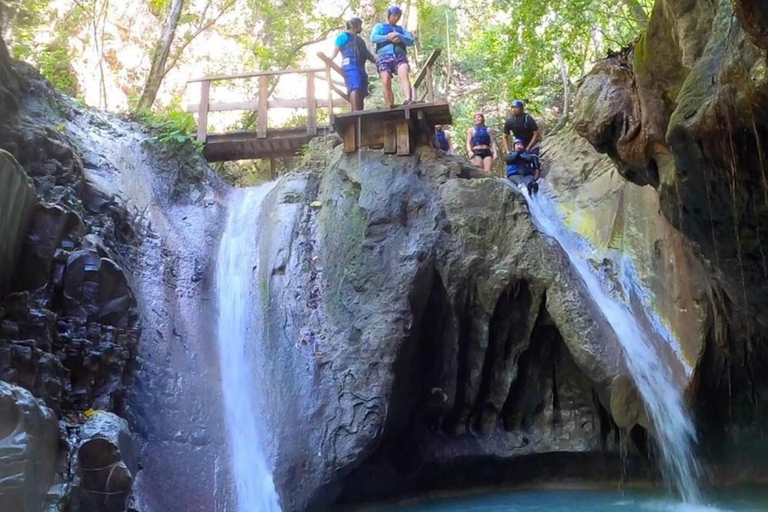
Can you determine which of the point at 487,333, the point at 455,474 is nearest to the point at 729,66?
the point at 487,333

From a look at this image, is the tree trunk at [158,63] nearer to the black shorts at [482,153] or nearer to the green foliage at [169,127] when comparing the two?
the green foliage at [169,127]

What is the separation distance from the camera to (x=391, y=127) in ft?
36.2

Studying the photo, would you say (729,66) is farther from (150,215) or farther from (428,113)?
(150,215)

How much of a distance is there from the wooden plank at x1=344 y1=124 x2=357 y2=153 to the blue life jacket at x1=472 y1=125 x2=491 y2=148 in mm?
3240

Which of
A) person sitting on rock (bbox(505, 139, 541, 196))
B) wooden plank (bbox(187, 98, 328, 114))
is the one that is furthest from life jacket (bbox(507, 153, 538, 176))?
wooden plank (bbox(187, 98, 328, 114))

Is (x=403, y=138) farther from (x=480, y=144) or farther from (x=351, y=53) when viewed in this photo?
(x=480, y=144)

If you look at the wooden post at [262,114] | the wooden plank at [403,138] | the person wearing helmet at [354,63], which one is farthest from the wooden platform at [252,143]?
the wooden plank at [403,138]

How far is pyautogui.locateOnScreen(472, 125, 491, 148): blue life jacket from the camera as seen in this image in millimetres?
13417

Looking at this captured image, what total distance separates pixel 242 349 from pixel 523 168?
6279mm

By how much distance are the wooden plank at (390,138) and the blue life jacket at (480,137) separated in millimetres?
2923

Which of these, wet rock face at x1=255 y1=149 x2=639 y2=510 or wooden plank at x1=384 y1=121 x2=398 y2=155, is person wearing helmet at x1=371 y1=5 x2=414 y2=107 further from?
wet rock face at x1=255 y1=149 x2=639 y2=510

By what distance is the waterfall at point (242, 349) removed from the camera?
818cm

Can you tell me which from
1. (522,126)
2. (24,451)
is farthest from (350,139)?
(24,451)

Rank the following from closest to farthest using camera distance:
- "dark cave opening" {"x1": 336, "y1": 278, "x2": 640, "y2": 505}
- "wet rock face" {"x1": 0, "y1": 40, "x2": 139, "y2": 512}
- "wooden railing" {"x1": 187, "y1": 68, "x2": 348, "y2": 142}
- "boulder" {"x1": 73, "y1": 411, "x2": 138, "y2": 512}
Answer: "wet rock face" {"x1": 0, "y1": 40, "x2": 139, "y2": 512} → "boulder" {"x1": 73, "y1": 411, "x2": 138, "y2": 512} → "dark cave opening" {"x1": 336, "y1": 278, "x2": 640, "y2": 505} → "wooden railing" {"x1": 187, "y1": 68, "x2": 348, "y2": 142}
